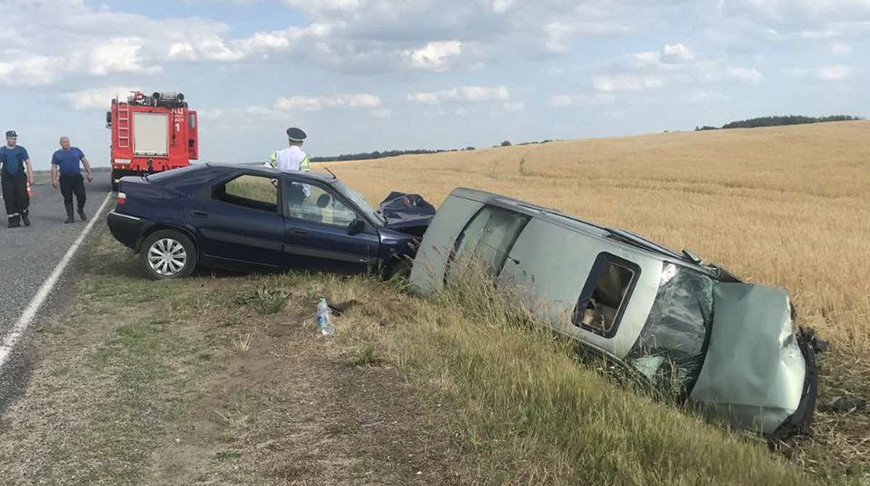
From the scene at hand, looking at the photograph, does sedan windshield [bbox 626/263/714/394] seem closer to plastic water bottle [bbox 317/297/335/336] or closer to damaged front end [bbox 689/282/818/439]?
A: damaged front end [bbox 689/282/818/439]

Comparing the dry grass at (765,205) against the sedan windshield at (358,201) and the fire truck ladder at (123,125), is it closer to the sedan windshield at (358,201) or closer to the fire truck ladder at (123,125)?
the sedan windshield at (358,201)

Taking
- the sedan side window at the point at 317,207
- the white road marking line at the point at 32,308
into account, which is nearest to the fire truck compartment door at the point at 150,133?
the white road marking line at the point at 32,308

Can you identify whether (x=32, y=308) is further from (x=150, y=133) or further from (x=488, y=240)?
(x=150, y=133)

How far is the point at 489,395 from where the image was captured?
454cm

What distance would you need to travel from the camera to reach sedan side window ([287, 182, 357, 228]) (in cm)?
879

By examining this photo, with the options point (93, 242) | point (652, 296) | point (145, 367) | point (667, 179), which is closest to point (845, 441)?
point (652, 296)

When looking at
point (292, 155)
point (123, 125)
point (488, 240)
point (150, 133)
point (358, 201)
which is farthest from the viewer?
point (150, 133)

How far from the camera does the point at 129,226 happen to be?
8.52 metres

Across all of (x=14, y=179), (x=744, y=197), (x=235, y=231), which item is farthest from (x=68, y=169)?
(x=744, y=197)

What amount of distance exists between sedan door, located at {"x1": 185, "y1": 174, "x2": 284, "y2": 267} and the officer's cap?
2.20m

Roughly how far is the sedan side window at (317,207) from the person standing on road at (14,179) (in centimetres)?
750

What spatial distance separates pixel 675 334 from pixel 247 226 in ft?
16.4

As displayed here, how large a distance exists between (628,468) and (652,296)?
233 cm

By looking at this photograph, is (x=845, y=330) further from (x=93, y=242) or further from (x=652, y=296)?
(x=93, y=242)
